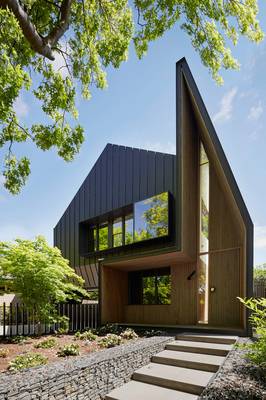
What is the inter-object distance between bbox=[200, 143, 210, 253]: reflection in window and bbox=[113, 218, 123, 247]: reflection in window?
578cm

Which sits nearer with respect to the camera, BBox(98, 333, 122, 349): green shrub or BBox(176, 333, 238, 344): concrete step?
BBox(176, 333, 238, 344): concrete step

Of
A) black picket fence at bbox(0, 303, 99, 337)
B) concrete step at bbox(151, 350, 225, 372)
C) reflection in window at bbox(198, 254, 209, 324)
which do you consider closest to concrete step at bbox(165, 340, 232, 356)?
concrete step at bbox(151, 350, 225, 372)

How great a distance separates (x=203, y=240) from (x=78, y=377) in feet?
23.6

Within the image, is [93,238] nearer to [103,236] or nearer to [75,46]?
[103,236]

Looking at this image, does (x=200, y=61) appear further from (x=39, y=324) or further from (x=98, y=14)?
(x=39, y=324)

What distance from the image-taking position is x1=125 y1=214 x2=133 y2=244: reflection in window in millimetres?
15336

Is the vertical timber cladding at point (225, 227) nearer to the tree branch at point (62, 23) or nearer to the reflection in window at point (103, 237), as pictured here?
the tree branch at point (62, 23)

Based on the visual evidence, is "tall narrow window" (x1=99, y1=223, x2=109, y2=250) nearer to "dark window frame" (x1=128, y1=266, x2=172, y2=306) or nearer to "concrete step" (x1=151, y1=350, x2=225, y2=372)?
"dark window frame" (x1=128, y1=266, x2=172, y2=306)

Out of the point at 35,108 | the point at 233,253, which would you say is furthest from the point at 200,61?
the point at 233,253

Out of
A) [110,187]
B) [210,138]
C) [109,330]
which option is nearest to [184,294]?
[109,330]

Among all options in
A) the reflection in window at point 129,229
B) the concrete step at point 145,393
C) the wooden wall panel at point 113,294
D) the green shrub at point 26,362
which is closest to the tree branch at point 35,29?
the green shrub at point 26,362

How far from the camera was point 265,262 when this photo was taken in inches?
1362

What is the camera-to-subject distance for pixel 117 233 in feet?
55.2

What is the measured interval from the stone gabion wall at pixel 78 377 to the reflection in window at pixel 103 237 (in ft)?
34.1
